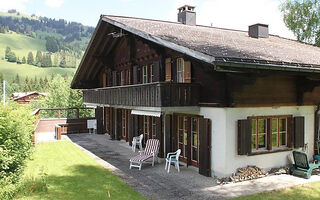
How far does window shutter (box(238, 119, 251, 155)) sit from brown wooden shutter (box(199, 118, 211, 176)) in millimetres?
1036

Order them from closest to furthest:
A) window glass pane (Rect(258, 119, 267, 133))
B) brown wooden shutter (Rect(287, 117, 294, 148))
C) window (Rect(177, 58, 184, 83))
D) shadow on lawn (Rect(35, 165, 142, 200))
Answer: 1. shadow on lawn (Rect(35, 165, 142, 200))
2. window glass pane (Rect(258, 119, 267, 133))
3. brown wooden shutter (Rect(287, 117, 294, 148))
4. window (Rect(177, 58, 184, 83))

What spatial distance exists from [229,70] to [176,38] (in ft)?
9.89

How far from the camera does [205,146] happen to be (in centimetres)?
1050

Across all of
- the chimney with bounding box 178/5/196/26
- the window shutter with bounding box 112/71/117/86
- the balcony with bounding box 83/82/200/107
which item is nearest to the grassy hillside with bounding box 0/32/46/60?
the window shutter with bounding box 112/71/117/86

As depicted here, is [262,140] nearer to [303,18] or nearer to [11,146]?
[11,146]

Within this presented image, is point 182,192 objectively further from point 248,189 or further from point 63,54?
point 63,54

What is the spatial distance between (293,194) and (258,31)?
9677mm

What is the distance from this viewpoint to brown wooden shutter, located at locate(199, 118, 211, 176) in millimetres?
10430

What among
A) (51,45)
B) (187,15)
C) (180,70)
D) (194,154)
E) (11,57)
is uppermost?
(51,45)

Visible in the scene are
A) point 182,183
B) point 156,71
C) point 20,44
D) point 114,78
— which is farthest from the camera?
point 20,44

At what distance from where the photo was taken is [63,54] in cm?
17450

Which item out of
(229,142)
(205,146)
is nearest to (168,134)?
(205,146)

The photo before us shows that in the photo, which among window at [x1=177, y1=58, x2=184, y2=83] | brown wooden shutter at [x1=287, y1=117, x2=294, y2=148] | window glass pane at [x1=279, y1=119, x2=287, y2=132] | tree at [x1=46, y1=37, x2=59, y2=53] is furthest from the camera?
tree at [x1=46, y1=37, x2=59, y2=53]

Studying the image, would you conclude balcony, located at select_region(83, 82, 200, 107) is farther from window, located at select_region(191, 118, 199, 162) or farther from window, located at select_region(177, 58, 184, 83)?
window, located at select_region(177, 58, 184, 83)
